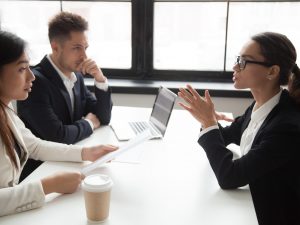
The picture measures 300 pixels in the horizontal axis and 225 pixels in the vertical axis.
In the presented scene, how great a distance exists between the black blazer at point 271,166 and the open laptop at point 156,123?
0.48 meters

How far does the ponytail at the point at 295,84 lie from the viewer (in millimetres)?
1369

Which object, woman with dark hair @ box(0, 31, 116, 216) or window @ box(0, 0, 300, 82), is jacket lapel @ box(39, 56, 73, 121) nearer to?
woman with dark hair @ box(0, 31, 116, 216)

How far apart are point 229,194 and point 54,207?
58 cm

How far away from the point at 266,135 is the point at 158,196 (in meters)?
0.43

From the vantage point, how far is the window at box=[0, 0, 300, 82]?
280 centimetres

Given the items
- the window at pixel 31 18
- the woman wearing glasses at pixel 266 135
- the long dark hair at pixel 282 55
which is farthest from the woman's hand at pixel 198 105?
the window at pixel 31 18

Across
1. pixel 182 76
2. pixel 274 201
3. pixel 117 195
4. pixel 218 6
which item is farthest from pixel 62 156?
pixel 218 6

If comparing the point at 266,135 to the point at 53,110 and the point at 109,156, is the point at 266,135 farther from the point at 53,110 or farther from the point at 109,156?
the point at 53,110

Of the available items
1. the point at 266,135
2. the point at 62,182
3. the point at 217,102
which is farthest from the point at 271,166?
the point at 217,102

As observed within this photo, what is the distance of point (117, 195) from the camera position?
3.85ft

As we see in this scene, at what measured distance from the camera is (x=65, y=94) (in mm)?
1858

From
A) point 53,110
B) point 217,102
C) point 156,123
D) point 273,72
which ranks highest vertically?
point 273,72

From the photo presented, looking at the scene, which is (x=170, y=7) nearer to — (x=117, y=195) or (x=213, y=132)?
(x=213, y=132)

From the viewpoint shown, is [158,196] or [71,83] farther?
[71,83]
